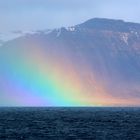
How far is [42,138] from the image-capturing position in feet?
333

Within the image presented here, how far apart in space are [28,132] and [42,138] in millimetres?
13683

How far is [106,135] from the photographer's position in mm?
109562

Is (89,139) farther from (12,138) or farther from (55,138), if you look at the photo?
(12,138)

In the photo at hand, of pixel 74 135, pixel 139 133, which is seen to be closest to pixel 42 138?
pixel 74 135

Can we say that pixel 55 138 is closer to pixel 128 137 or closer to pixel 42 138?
pixel 42 138

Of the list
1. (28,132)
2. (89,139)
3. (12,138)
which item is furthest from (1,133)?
(89,139)

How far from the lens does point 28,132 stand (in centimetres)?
11481

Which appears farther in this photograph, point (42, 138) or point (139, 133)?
point (139, 133)

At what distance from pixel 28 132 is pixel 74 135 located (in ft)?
34.4

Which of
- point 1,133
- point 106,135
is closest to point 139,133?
point 106,135

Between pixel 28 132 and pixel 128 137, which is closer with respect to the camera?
pixel 128 137

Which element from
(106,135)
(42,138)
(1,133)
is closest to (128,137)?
(106,135)

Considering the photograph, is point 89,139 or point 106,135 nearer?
point 89,139

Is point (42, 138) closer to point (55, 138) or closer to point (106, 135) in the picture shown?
point (55, 138)
